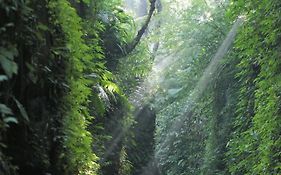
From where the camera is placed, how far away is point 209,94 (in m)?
11.8

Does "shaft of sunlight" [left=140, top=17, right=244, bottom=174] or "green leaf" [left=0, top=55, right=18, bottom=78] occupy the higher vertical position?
"shaft of sunlight" [left=140, top=17, right=244, bottom=174]

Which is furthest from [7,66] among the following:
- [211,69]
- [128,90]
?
[211,69]

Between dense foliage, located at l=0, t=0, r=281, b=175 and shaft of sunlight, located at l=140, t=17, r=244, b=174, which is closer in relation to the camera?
dense foliage, located at l=0, t=0, r=281, b=175

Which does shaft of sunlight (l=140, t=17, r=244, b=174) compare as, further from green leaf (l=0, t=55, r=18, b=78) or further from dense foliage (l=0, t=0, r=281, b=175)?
green leaf (l=0, t=55, r=18, b=78)

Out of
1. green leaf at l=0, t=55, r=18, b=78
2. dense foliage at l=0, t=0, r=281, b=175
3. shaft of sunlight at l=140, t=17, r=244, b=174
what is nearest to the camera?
green leaf at l=0, t=55, r=18, b=78

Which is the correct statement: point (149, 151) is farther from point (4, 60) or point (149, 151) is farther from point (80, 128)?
point (4, 60)

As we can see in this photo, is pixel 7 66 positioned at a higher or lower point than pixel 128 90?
lower

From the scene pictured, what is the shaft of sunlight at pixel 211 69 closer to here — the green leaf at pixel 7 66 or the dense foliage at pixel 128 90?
the dense foliage at pixel 128 90

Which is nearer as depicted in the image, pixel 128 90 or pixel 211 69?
pixel 128 90

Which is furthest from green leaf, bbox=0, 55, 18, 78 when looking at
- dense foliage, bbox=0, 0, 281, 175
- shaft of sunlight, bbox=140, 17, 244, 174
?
shaft of sunlight, bbox=140, 17, 244, 174

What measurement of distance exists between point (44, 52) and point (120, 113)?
5.37 meters

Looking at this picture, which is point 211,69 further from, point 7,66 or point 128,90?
point 7,66

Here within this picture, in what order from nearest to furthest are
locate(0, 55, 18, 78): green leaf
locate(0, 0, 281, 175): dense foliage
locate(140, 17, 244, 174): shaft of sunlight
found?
locate(0, 55, 18, 78): green leaf < locate(0, 0, 281, 175): dense foliage < locate(140, 17, 244, 174): shaft of sunlight

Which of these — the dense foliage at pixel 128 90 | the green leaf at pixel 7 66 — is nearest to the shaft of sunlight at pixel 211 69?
the dense foliage at pixel 128 90
